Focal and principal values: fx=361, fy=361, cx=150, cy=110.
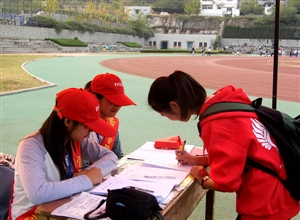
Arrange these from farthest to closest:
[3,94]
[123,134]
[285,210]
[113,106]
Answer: [3,94]
[123,134]
[113,106]
[285,210]

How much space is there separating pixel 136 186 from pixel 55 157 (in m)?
0.43

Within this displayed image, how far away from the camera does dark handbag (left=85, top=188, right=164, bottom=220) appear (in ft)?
4.55

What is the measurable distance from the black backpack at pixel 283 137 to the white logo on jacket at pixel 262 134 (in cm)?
2

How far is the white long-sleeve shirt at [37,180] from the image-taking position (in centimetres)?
163

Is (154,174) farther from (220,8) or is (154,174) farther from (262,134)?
(220,8)

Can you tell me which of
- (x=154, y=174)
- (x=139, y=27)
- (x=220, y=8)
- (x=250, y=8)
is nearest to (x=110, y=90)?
(x=154, y=174)

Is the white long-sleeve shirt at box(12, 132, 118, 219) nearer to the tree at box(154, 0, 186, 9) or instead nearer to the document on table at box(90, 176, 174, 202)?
the document on table at box(90, 176, 174, 202)

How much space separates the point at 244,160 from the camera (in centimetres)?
148

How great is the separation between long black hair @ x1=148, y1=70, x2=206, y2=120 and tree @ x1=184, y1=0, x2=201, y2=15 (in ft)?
254

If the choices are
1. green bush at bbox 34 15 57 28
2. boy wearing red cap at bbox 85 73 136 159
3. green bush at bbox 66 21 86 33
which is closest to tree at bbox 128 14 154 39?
green bush at bbox 66 21 86 33

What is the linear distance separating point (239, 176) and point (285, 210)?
12.1 inches

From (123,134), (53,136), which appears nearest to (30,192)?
(53,136)

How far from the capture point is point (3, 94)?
881 centimetres

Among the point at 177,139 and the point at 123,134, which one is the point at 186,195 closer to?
the point at 177,139
